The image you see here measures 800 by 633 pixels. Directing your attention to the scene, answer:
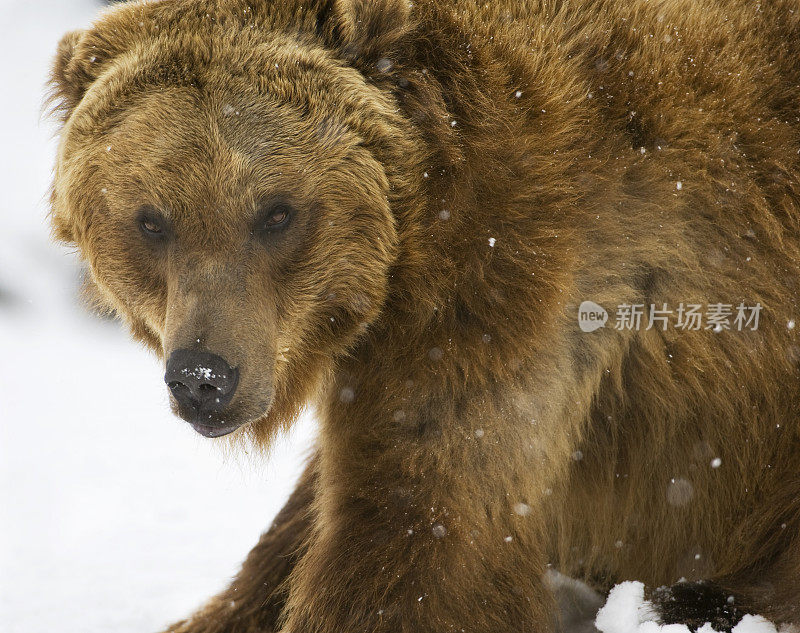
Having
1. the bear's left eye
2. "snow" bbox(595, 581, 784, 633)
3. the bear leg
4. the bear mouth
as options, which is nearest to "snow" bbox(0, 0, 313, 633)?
the bear leg

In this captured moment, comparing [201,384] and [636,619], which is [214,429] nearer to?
[201,384]

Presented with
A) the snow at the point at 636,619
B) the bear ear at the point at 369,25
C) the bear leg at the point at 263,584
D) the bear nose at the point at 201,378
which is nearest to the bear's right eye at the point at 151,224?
the bear nose at the point at 201,378

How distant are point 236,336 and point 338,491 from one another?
0.80 m

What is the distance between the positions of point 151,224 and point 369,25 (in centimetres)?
105

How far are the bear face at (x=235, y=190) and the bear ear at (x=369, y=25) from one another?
11 cm

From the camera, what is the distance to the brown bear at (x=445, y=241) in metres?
3.34

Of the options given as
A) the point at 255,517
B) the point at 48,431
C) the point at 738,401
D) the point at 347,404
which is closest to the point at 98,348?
the point at 48,431

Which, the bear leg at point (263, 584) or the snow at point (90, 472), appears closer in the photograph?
the bear leg at point (263, 584)

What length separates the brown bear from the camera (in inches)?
131

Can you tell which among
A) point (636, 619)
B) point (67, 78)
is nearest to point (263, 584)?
point (636, 619)

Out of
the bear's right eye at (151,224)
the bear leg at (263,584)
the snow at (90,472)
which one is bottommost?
the snow at (90,472)

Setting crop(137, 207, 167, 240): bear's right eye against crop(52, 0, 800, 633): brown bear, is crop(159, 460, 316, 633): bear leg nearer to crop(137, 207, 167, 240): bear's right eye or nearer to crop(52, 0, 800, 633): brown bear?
crop(52, 0, 800, 633): brown bear
